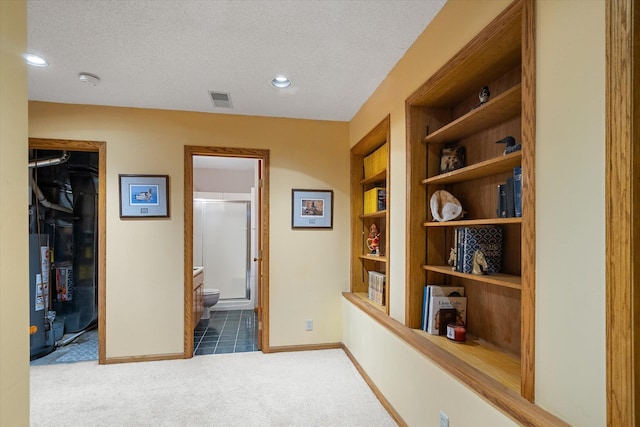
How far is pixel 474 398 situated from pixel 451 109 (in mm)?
1724

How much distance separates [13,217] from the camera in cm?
106

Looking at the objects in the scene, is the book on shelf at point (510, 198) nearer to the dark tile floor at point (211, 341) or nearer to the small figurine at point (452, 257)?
the small figurine at point (452, 257)

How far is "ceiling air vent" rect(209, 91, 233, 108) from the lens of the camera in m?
2.88

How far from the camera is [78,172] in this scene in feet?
13.8

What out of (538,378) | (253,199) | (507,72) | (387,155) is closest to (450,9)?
(507,72)

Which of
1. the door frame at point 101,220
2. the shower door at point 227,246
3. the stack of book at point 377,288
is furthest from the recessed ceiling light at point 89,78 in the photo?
the shower door at point 227,246

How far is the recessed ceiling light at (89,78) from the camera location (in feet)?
8.17

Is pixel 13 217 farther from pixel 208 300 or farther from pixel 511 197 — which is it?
pixel 208 300

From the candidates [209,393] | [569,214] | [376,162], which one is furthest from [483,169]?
[209,393]

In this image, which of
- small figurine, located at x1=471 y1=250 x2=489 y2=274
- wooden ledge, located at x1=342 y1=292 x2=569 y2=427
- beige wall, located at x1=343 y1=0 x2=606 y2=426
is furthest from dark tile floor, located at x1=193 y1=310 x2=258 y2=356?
beige wall, located at x1=343 y1=0 x2=606 y2=426

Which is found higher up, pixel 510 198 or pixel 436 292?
pixel 510 198

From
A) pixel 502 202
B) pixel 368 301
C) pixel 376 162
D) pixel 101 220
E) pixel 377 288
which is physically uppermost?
pixel 376 162

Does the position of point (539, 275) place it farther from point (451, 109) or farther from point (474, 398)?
point (451, 109)

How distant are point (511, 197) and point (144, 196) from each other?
309cm
